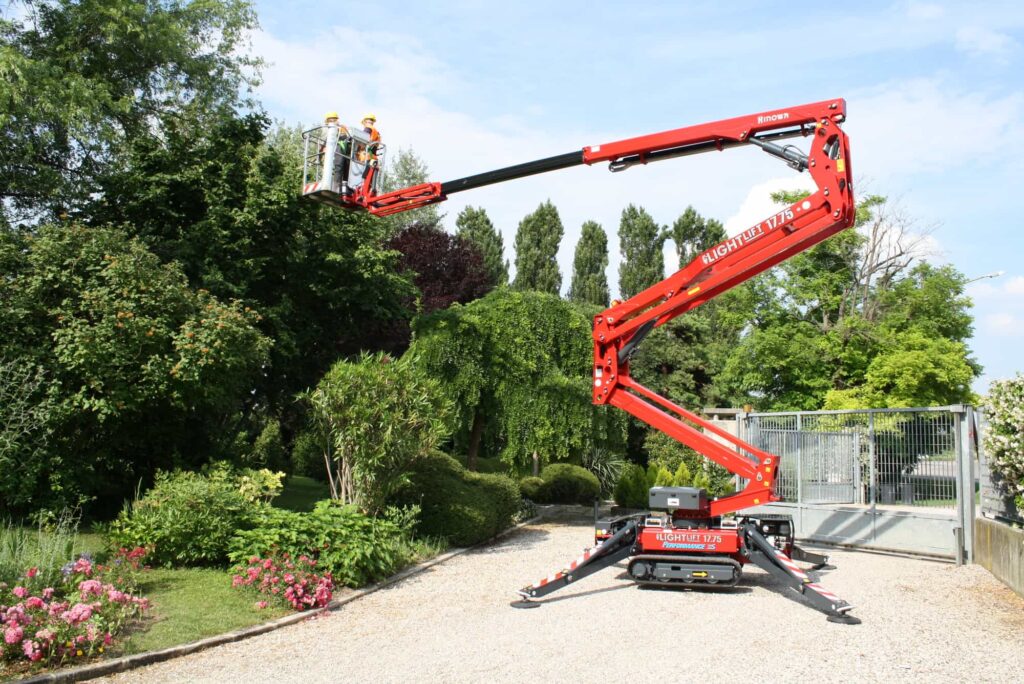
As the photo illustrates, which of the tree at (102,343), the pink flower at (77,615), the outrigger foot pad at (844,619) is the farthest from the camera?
the tree at (102,343)

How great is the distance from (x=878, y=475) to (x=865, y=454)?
82cm

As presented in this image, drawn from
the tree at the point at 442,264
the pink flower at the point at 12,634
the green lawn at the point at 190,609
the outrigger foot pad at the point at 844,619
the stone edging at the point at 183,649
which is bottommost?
the stone edging at the point at 183,649

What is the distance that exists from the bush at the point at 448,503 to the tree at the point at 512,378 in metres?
2.23

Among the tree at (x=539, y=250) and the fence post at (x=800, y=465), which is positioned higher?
the tree at (x=539, y=250)

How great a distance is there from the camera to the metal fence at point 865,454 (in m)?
12.9

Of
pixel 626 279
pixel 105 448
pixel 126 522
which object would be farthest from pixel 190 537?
pixel 626 279

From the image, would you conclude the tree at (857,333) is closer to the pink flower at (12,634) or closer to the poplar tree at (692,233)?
the poplar tree at (692,233)

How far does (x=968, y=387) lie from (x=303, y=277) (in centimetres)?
1859

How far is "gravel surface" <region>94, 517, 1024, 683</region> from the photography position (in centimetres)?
652

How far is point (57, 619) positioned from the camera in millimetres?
6352

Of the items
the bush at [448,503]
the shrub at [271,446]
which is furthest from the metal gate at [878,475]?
the shrub at [271,446]

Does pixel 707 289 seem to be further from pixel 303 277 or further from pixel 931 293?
pixel 931 293

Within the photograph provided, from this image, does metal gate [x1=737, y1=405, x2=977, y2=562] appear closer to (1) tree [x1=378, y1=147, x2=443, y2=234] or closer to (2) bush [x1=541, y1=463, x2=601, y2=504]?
(2) bush [x1=541, y1=463, x2=601, y2=504]

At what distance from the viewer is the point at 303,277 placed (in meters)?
17.2
